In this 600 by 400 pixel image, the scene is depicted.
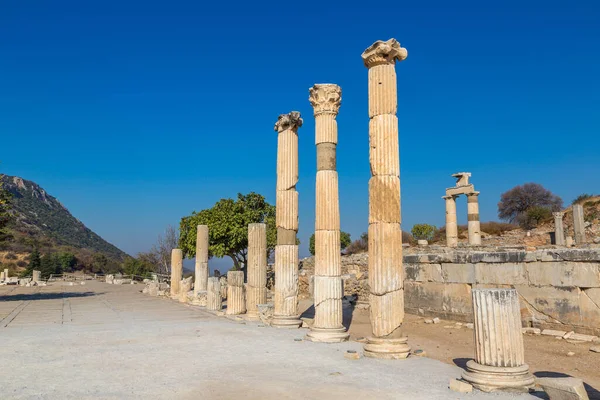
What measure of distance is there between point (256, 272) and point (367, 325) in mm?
3963

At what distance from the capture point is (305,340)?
36.9ft

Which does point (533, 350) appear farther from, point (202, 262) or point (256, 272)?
point (202, 262)

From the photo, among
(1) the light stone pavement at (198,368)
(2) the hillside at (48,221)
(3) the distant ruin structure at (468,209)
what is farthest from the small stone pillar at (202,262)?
(2) the hillside at (48,221)

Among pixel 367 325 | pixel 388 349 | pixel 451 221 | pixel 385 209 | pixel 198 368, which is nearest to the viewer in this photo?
pixel 198 368

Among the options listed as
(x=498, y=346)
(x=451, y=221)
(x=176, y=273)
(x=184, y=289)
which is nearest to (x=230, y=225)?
(x=176, y=273)

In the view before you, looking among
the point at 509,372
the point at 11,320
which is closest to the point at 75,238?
the point at 11,320

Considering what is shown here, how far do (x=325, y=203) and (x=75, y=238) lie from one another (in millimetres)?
105162

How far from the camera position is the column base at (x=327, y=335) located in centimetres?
1114

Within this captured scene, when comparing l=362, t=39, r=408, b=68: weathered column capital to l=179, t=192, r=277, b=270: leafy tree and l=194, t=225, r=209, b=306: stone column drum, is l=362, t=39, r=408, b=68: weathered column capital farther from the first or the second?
l=179, t=192, r=277, b=270: leafy tree

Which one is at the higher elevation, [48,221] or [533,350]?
[48,221]

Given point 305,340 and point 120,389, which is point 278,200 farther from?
point 120,389

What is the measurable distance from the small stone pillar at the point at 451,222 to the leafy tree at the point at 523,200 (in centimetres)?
3057

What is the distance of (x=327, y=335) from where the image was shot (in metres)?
11.2

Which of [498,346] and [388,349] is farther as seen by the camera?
[388,349]
